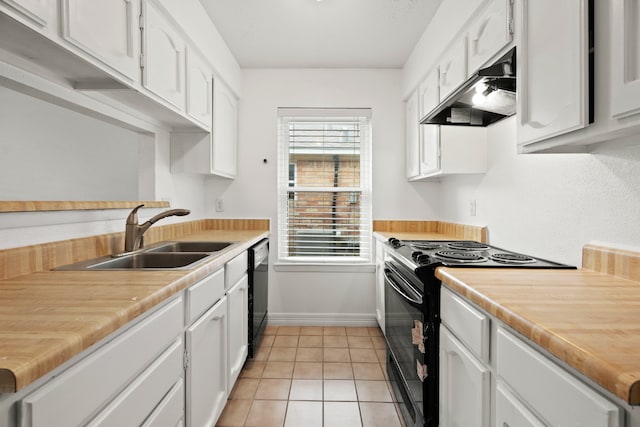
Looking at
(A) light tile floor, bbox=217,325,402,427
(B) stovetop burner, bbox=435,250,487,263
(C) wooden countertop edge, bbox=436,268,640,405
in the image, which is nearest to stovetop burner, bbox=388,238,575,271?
(B) stovetop burner, bbox=435,250,487,263

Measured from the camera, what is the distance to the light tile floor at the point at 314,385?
188 centimetres

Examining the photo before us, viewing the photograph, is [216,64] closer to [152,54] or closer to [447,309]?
[152,54]

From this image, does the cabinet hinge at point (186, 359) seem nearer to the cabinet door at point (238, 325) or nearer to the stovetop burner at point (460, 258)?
the cabinet door at point (238, 325)

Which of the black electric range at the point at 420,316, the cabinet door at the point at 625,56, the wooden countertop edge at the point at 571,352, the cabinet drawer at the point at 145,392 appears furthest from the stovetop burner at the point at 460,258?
the cabinet drawer at the point at 145,392

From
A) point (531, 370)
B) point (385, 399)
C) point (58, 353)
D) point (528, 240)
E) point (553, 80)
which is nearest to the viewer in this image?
point (58, 353)

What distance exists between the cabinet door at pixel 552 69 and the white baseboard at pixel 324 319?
2.42 metres

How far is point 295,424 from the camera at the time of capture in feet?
5.99

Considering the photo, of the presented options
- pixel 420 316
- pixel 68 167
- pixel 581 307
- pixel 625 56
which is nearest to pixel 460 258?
pixel 420 316

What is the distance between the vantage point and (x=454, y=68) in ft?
6.71

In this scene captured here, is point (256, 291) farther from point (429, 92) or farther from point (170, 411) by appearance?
point (429, 92)

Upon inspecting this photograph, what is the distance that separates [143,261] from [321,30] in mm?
2046

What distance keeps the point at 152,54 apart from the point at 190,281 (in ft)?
3.55

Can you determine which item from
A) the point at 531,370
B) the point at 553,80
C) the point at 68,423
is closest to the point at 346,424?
the point at 531,370

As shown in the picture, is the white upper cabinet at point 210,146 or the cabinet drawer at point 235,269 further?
the white upper cabinet at point 210,146
